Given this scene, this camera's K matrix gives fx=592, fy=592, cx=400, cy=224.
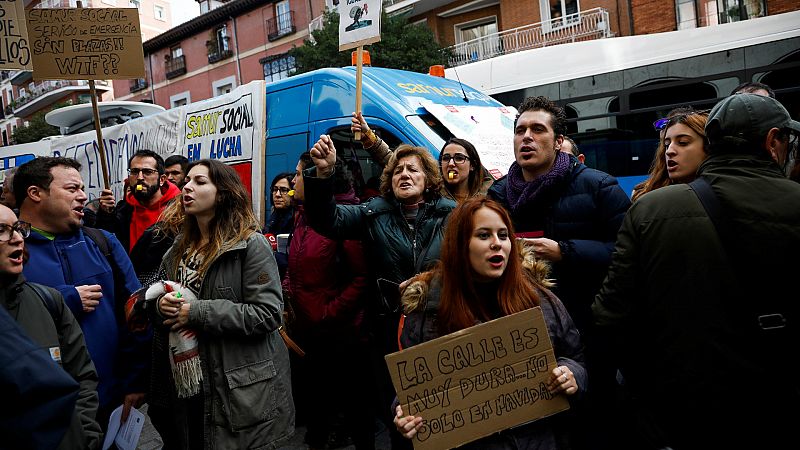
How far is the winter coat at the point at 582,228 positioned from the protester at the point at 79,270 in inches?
86.0

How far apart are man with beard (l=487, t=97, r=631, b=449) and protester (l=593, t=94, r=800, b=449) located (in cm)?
69

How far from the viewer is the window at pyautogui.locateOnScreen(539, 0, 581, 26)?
783 inches

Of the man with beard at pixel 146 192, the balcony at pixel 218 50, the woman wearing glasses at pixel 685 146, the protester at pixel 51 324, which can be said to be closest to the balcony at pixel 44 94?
the balcony at pixel 218 50

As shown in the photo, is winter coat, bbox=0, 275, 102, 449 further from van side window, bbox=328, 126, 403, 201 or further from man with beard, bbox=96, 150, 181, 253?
van side window, bbox=328, 126, 403, 201

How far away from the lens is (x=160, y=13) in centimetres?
5234

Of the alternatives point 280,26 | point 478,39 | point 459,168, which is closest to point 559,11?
point 478,39

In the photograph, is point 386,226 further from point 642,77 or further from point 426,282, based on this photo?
point 642,77

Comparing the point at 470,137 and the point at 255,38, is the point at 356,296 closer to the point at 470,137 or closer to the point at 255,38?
the point at 470,137

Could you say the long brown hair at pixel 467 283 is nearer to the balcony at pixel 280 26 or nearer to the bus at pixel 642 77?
the bus at pixel 642 77

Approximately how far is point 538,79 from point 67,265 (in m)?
9.10

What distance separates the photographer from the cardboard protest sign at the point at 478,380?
1963 mm

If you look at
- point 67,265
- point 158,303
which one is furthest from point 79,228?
point 158,303

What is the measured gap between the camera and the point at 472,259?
220 centimetres

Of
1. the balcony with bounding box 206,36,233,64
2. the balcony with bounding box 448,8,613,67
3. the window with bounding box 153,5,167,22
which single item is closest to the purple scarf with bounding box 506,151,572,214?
the balcony with bounding box 448,8,613,67
